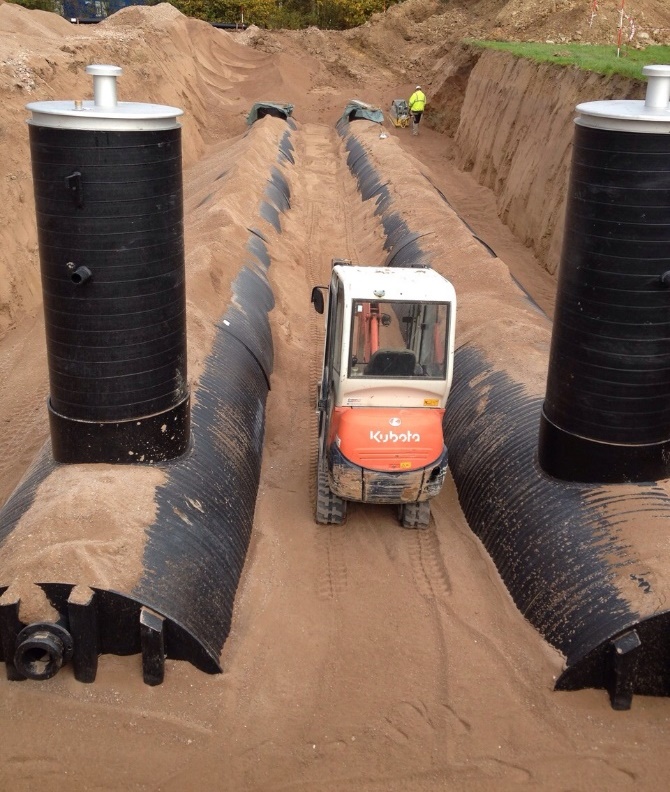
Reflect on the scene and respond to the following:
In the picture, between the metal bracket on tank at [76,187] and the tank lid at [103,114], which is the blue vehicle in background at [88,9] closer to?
the tank lid at [103,114]

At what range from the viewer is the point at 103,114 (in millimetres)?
5406

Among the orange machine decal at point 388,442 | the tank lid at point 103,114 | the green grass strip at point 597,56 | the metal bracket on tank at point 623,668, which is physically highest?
the green grass strip at point 597,56

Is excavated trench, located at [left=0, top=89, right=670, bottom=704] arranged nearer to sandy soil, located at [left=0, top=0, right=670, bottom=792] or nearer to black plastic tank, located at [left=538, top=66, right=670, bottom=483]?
sandy soil, located at [left=0, top=0, right=670, bottom=792]

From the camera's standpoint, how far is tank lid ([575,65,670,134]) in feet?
18.4

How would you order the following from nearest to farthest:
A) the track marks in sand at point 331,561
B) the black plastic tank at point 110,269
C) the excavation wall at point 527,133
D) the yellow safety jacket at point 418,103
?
the black plastic tank at point 110,269, the track marks in sand at point 331,561, the excavation wall at point 527,133, the yellow safety jacket at point 418,103

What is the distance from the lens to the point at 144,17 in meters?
30.4

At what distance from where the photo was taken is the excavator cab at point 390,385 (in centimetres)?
686

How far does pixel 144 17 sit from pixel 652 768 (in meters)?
31.4

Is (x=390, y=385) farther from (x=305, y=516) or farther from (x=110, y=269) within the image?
(x=110, y=269)

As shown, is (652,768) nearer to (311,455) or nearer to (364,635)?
(364,635)

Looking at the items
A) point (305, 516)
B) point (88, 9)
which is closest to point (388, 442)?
point (305, 516)

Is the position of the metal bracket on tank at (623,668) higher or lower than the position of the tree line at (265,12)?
lower


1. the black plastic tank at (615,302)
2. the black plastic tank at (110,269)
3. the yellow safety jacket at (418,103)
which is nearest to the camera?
the black plastic tank at (110,269)

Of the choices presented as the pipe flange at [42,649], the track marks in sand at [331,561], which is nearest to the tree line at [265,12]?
the track marks in sand at [331,561]
